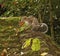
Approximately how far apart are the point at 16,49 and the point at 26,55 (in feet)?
1.10

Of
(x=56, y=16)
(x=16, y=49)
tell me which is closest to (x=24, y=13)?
(x=56, y=16)

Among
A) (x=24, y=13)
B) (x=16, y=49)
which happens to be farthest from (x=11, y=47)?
(x=24, y=13)

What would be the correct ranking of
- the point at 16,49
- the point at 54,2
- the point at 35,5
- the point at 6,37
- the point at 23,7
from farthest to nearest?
the point at 23,7 → the point at 35,5 → the point at 54,2 → the point at 6,37 → the point at 16,49

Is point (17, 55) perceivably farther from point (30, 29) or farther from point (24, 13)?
point (24, 13)

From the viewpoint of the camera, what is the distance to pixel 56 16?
732 centimetres

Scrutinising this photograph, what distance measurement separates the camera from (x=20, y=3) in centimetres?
905

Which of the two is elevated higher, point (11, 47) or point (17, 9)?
point (11, 47)

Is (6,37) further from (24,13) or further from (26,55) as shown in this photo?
(24,13)

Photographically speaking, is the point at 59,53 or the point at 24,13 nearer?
the point at 59,53

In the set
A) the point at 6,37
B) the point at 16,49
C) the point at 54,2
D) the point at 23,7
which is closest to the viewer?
the point at 16,49

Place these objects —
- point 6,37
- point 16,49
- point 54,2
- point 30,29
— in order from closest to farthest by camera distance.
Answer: point 16,49
point 6,37
point 30,29
point 54,2

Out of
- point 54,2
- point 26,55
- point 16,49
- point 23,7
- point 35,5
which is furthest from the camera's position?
point 23,7

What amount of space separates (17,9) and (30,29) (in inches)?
209

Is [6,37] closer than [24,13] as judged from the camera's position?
Yes
